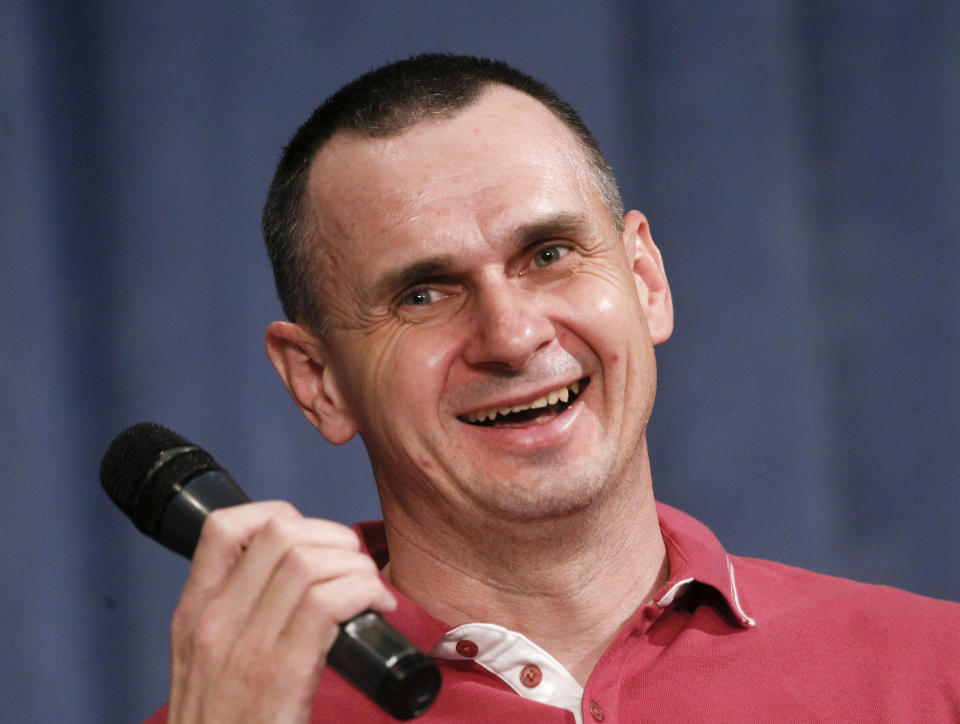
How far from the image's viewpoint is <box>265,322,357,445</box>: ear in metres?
1.64

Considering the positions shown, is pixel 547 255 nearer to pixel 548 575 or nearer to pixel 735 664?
pixel 548 575

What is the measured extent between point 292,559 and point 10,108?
4.76 ft

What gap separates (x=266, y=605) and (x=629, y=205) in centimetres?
157

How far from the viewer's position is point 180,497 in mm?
1073

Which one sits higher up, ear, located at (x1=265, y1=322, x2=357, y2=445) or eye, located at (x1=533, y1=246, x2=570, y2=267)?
eye, located at (x1=533, y1=246, x2=570, y2=267)

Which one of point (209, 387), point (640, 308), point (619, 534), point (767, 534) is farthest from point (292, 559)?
point (767, 534)

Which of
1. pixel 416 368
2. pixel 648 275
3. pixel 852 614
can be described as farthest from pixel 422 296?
pixel 852 614

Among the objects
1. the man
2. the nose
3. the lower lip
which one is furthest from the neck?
the nose

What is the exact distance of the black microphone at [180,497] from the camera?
38.3 inches

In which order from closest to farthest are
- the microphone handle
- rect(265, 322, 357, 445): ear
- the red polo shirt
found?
the microphone handle < the red polo shirt < rect(265, 322, 357, 445): ear

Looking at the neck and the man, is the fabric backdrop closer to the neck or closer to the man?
the man

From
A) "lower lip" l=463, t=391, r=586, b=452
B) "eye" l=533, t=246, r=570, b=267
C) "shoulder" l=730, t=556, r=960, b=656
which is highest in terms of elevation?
"eye" l=533, t=246, r=570, b=267

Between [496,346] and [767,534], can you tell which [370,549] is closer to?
[496,346]

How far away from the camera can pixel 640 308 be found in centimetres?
160
